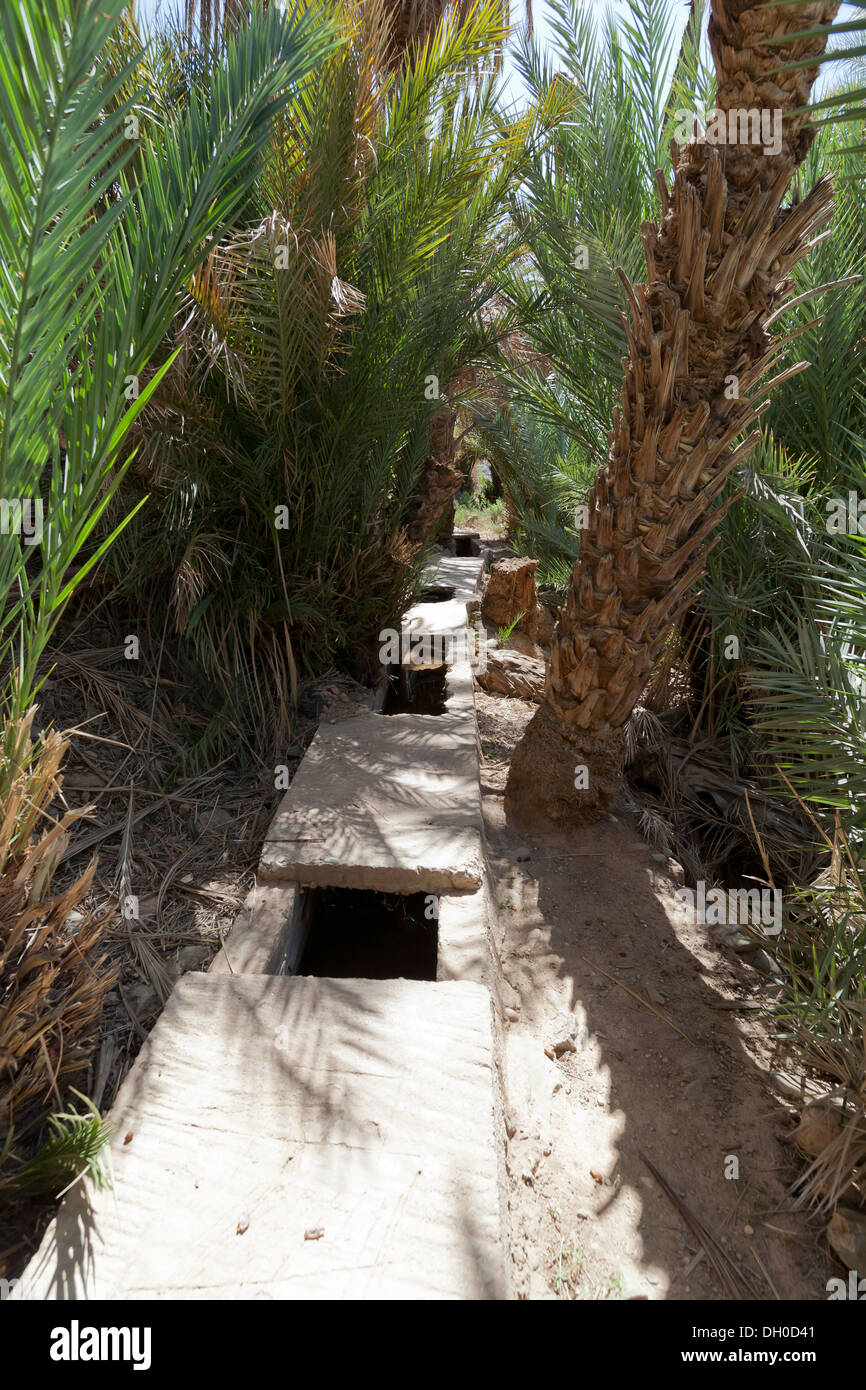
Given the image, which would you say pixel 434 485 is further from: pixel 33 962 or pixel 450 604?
pixel 33 962

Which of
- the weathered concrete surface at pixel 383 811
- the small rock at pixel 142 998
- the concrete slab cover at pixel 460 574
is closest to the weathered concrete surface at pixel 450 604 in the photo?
the concrete slab cover at pixel 460 574

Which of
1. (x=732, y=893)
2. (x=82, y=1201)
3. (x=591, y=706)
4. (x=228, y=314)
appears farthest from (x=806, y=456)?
(x=82, y=1201)

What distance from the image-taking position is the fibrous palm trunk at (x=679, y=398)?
6.95ft

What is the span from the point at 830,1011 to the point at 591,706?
4.55ft

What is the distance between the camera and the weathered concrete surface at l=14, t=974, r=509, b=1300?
1.30 metres

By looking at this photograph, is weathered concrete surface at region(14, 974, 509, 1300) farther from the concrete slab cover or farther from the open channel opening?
the concrete slab cover

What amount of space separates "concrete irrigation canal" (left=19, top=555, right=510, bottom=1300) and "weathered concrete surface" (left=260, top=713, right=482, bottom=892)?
1 cm

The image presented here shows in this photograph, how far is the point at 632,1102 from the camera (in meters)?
2.07

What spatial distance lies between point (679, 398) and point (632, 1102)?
2054 millimetres

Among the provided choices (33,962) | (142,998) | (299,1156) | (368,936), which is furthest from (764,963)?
(33,962)

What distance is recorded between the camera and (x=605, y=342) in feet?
11.8

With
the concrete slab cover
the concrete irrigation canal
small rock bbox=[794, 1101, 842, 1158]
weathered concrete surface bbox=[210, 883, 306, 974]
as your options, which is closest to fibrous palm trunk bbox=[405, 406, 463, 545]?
the concrete slab cover

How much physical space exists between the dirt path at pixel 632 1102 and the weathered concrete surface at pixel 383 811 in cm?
36
